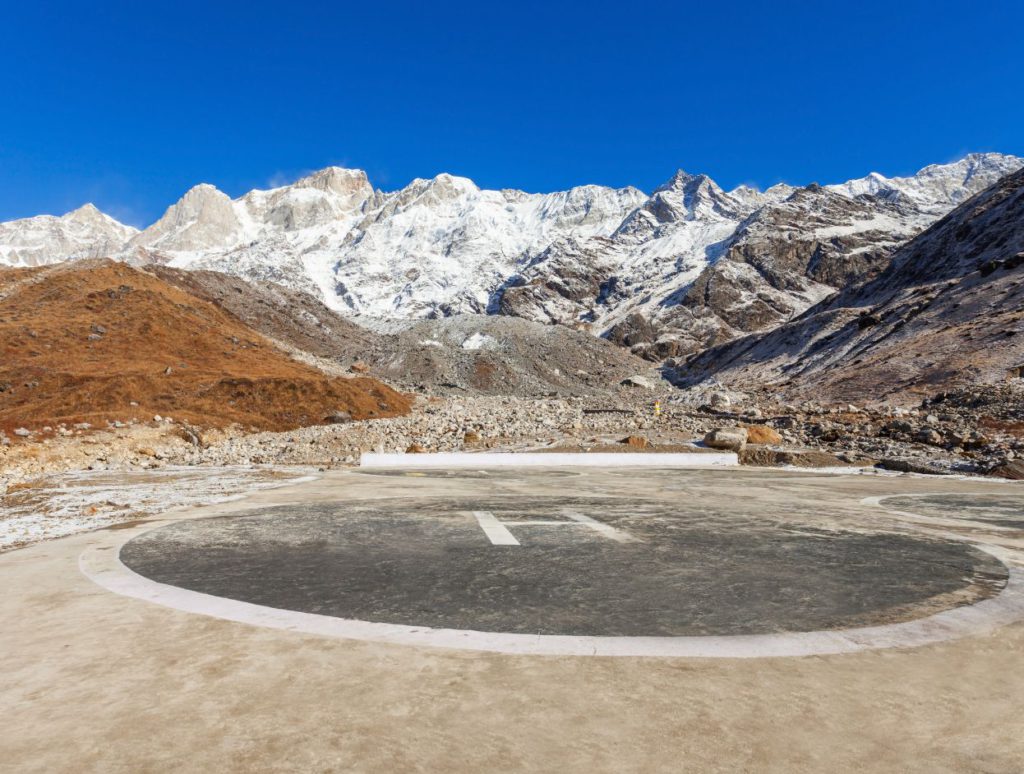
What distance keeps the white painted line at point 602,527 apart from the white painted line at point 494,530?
3.32ft

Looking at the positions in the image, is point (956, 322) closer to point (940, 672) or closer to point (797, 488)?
point (797, 488)

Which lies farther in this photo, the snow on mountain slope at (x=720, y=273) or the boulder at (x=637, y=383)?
the snow on mountain slope at (x=720, y=273)

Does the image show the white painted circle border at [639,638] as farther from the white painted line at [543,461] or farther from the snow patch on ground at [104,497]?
the white painted line at [543,461]

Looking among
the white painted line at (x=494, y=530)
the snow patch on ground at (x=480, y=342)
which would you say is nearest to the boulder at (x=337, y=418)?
the white painted line at (x=494, y=530)

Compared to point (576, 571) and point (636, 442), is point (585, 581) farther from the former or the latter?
point (636, 442)

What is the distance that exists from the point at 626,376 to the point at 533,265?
118 m

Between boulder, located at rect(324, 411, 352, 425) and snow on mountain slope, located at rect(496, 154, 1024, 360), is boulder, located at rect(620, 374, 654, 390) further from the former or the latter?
boulder, located at rect(324, 411, 352, 425)

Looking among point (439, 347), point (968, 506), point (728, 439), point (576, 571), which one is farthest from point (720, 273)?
point (576, 571)

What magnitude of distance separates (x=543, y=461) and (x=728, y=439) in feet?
26.7

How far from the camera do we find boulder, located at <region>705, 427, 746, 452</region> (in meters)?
24.6

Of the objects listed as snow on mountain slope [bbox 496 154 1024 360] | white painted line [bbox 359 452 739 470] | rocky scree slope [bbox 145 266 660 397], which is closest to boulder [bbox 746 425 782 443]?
white painted line [bbox 359 452 739 470]

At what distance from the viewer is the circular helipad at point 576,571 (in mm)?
3840

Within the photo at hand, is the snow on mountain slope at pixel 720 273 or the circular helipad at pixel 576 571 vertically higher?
the snow on mountain slope at pixel 720 273

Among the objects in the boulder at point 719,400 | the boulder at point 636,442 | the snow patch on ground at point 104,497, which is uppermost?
the boulder at point 719,400
